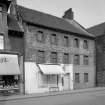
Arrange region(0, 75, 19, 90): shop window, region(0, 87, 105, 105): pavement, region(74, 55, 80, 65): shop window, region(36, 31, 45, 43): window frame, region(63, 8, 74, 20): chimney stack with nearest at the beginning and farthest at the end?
region(0, 87, 105, 105): pavement < region(0, 75, 19, 90): shop window < region(36, 31, 45, 43): window frame < region(74, 55, 80, 65): shop window < region(63, 8, 74, 20): chimney stack

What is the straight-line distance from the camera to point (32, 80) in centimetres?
1908

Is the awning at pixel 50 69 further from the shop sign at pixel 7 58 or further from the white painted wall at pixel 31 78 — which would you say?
the shop sign at pixel 7 58

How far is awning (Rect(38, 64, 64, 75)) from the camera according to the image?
19625mm

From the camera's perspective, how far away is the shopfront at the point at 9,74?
16.4 m

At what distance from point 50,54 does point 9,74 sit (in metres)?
6.92

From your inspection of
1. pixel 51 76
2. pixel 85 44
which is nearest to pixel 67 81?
pixel 51 76

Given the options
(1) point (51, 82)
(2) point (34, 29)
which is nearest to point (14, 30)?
(2) point (34, 29)

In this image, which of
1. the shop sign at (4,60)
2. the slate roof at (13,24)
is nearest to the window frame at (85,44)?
the slate roof at (13,24)

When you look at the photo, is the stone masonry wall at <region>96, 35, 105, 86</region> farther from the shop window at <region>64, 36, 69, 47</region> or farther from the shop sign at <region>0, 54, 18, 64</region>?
the shop sign at <region>0, 54, 18, 64</region>

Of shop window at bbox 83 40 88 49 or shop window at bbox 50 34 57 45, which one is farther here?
shop window at bbox 83 40 88 49

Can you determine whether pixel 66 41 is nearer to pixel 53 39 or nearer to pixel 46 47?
pixel 53 39

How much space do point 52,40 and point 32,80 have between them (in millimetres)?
6354

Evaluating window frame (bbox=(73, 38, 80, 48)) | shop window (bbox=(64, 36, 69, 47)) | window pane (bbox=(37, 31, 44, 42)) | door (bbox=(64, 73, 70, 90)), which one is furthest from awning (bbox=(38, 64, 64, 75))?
window frame (bbox=(73, 38, 80, 48))

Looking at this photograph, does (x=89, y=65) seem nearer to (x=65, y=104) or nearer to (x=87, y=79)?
(x=87, y=79)
